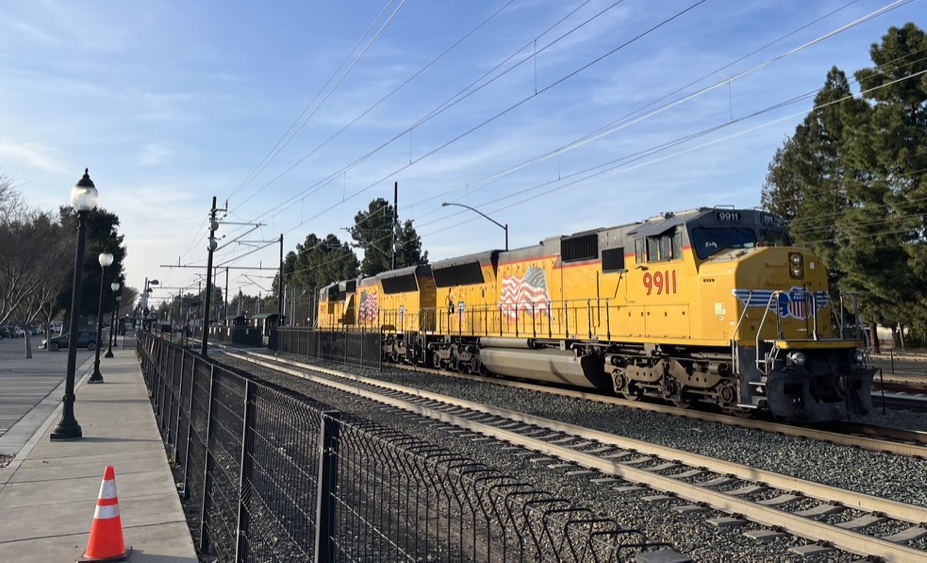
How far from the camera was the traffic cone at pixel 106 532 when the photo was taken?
15.4 feet

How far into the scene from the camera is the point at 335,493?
9.73 feet

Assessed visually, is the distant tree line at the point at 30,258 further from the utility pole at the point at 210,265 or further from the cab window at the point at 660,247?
the cab window at the point at 660,247

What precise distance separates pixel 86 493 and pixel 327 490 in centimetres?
544

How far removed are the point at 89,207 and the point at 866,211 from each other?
34577mm

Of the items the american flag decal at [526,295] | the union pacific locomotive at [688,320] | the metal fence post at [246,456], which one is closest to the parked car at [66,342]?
the american flag decal at [526,295]

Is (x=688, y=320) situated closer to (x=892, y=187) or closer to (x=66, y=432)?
(x=66, y=432)

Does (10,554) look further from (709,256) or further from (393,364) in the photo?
(393,364)

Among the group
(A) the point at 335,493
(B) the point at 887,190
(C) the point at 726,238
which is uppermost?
(B) the point at 887,190

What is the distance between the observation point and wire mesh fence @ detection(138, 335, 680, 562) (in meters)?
2.27

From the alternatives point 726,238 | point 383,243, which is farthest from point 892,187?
point 383,243

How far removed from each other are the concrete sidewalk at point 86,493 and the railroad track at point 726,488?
4.74 metres

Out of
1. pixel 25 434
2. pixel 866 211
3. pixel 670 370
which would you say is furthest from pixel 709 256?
pixel 866 211

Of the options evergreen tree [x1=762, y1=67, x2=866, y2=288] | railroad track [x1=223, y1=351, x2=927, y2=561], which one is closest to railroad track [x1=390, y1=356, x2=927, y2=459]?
railroad track [x1=223, y1=351, x2=927, y2=561]

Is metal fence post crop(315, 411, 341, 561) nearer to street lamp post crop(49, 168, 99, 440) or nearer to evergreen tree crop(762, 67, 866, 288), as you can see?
street lamp post crop(49, 168, 99, 440)
